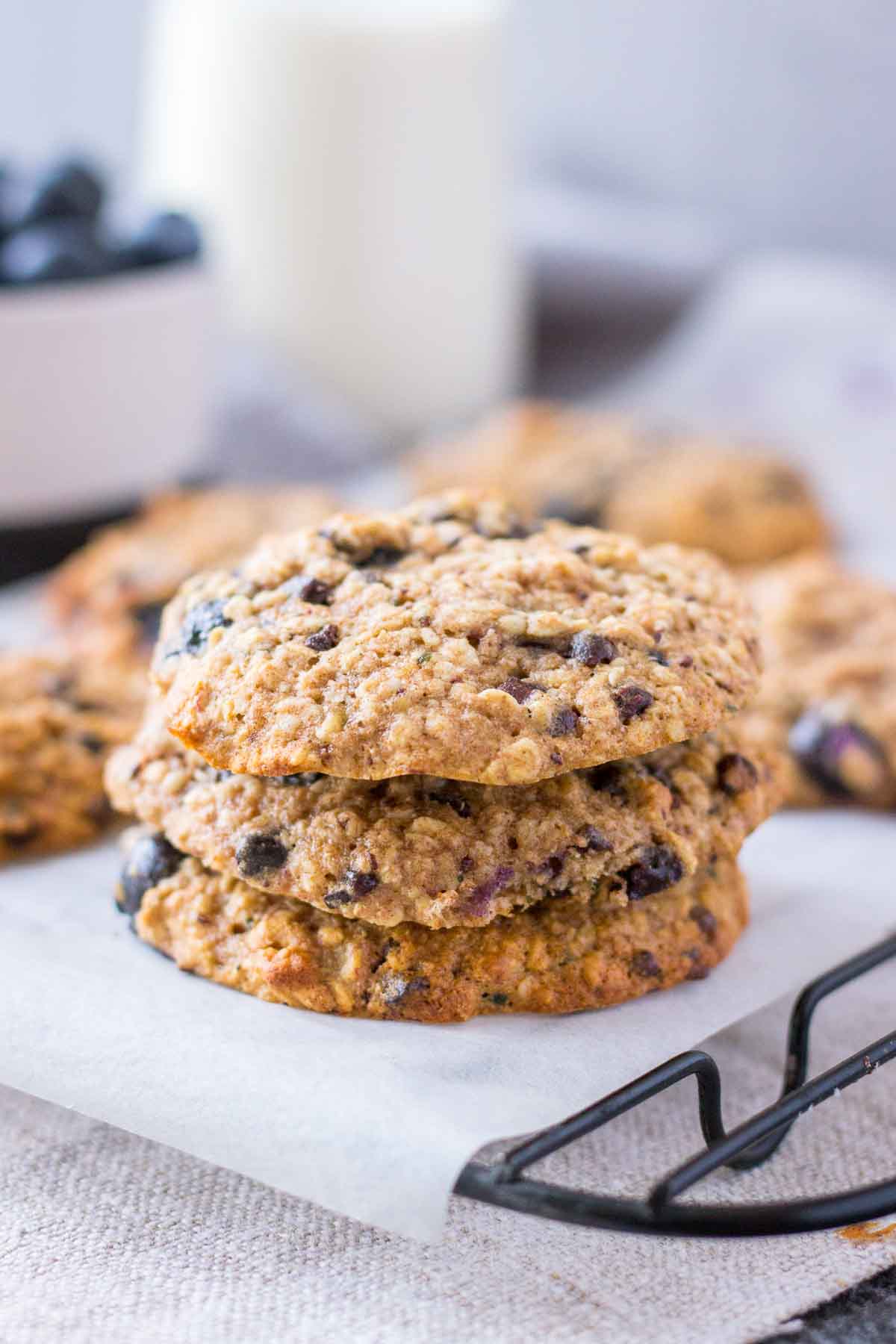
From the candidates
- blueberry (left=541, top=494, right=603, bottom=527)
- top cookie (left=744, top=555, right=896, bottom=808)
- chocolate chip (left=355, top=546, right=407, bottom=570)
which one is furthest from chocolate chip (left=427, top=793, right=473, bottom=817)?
blueberry (left=541, top=494, right=603, bottom=527)

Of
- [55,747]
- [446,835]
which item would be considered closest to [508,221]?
[55,747]

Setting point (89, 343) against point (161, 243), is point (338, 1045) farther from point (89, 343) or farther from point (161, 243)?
point (161, 243)

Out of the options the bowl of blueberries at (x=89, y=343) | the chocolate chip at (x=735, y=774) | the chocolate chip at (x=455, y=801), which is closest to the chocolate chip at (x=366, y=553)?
the chocolate chip at (x=455, y=801)

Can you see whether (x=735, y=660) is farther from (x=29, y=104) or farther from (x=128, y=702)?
(x=29, y=104)

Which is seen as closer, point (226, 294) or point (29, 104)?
point (226, 294)

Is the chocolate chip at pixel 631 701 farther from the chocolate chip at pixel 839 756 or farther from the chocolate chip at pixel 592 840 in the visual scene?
the chocolate chip at pixel 839 756

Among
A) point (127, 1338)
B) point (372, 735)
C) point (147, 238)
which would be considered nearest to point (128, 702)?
point (372, 735)
